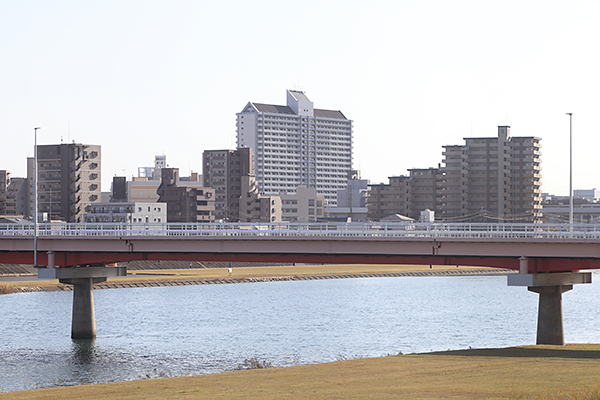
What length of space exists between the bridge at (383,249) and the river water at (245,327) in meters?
6.89

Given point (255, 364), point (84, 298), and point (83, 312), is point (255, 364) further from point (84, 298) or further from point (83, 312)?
point (84, 298)

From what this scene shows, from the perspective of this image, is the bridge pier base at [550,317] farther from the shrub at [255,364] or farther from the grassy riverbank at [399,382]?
the shrub at [255,364]

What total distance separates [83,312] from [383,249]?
99.4 feet

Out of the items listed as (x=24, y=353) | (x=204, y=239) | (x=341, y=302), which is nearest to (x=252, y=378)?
(x=204, y=239)

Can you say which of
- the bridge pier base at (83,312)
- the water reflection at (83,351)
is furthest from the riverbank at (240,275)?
the water reflection at (83,351)

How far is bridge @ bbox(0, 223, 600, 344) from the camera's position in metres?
57.5

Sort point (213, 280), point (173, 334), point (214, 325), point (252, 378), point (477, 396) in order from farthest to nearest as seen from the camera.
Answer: point (213, 280) < point (214, 325) < point (173, 334) < point (252, 378) < point (477, 396)

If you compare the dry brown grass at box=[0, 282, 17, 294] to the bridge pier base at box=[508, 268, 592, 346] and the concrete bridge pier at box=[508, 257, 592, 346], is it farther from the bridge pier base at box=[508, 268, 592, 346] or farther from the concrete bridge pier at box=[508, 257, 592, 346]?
the concrete bridge pier at box=[508, 257, 592, 346]

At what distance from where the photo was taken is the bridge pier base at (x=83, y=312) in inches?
2937

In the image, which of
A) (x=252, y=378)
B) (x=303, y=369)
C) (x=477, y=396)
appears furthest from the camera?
(x=303, y=369)

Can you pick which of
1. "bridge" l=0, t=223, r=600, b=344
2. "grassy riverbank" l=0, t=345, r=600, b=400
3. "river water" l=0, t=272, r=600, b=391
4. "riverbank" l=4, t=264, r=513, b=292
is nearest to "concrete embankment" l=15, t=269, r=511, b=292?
"riverbank" l=4, t=264, r=513, b=292

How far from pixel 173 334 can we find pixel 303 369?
33.6 meters

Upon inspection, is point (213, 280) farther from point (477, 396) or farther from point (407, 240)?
point (477, 396)

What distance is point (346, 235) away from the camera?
202 ft
